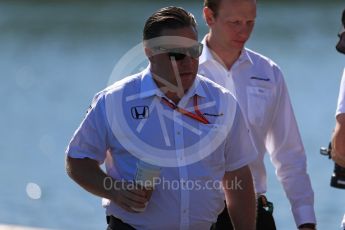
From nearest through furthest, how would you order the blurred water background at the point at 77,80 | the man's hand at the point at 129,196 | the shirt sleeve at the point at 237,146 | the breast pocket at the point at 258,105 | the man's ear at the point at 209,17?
the man's hand at the point at 129,196 → the shirt sleeve at the point at 237,146 → the breast pocket at the point at 258,105 → the man's ear at the point at 209,17 → the blurred water background at the point at 77,80

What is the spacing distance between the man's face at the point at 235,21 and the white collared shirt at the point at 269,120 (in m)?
0.08

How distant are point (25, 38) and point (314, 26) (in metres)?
5.41

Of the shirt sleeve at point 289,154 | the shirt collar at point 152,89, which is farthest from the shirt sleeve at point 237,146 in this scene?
the shirt sleeve at point 289,154

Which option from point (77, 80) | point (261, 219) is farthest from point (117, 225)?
point (77, 80)

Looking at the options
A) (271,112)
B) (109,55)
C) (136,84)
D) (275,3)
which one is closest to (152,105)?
(136,84)

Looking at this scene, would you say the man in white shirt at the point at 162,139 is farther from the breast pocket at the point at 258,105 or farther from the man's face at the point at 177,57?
the breast pocket at the point at 258,105

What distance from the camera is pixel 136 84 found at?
3.37 m

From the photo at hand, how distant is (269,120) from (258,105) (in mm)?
86

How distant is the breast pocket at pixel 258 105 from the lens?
4.02 metres

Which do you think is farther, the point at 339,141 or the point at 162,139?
the point at 339,141

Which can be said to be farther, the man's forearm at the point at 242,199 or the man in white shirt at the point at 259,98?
the man in white shirt at the point at 259,98

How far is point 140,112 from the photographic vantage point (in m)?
3.32

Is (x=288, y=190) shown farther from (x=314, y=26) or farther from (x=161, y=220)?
(x=314, y=26)

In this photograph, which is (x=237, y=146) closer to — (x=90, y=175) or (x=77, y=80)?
(x=90, y=175)
